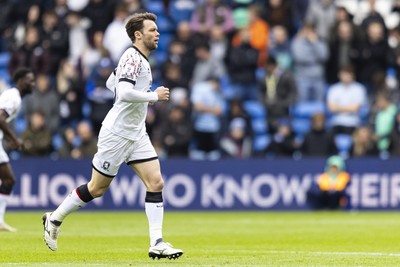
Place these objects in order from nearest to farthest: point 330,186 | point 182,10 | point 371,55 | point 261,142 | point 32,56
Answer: point 330,186 → point 371,55 → point 261,142 → point 32,56 → point 182,10

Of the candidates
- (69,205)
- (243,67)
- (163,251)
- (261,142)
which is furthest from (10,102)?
(261,142)

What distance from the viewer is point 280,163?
945 inches

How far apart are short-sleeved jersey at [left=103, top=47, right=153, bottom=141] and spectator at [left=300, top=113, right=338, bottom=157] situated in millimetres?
12602

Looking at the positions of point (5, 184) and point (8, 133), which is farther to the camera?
point (5, 184)

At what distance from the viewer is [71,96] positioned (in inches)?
1001

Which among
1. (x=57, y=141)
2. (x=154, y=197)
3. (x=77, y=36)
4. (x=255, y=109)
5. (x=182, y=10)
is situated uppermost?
(x=182, y=10)

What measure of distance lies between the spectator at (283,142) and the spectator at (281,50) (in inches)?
73.4

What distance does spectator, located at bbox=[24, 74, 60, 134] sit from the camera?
2517cm

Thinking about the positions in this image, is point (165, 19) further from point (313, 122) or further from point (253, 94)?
point (313, 122)

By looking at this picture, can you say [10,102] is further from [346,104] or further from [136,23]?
→ [346,104]

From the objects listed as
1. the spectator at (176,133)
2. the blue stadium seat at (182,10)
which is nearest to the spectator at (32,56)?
the blue stadium seat at (182,10)

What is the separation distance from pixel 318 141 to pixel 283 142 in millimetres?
806

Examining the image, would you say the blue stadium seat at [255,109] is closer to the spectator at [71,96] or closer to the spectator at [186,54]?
the spectator at [186,54]

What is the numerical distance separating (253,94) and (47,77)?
5.08 meters
